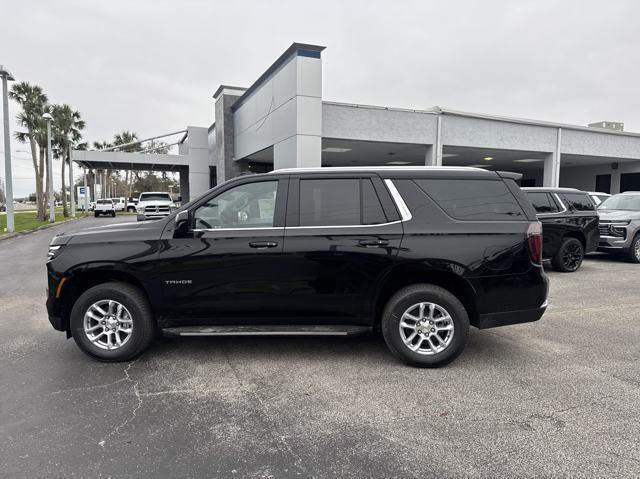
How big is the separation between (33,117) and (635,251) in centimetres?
3351

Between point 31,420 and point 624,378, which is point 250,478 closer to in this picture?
point 31,420

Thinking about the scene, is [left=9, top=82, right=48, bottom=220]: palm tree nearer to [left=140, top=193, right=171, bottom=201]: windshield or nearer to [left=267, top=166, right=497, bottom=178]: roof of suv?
[left=140, top=193, right=171, bottom=201]: windshield

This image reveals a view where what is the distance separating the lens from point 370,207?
443 cm

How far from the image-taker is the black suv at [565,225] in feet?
31.9

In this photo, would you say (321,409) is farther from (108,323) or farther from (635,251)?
(635,251)

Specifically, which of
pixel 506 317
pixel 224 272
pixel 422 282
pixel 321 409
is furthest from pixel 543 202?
pixel 321 409

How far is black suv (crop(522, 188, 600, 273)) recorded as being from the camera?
9727 millimetres

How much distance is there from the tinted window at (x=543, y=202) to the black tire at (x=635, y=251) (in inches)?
119

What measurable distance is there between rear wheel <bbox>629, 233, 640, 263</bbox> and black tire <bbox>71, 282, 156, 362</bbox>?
11563 millimetres

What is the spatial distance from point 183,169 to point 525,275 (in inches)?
1558

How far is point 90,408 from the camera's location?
355cm

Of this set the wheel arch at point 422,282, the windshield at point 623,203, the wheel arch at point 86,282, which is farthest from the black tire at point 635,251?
the wheel arch at point 86,282

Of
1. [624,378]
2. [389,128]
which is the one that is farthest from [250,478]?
[389,128]

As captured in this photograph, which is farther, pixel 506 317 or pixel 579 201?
pixel 579 201
